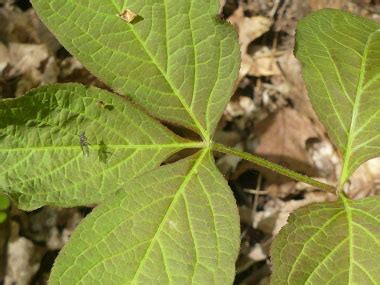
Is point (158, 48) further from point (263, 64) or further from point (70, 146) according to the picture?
point (263, 64)

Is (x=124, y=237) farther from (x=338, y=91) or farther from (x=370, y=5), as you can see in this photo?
(x=370, y=5)

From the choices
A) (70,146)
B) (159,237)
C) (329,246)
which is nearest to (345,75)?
(329,246)

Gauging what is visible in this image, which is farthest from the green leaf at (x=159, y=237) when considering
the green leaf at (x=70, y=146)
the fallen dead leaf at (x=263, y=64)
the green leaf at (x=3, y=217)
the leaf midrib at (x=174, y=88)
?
the fallen dead leaf at (x=263, y=64)

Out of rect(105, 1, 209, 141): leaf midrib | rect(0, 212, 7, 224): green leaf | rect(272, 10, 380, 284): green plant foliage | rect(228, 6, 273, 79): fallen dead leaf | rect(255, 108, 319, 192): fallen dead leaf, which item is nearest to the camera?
rect(105, 1, 209, 141): leaf midrib

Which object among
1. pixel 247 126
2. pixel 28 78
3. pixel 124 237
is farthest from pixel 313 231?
pixel 28 78

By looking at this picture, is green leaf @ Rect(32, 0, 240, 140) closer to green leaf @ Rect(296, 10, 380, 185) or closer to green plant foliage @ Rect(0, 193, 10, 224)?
green leaf @ Rect(296, 10, 380, 185)

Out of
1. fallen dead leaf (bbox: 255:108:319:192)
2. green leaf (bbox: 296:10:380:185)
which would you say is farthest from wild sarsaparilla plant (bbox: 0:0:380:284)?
fallen dead leaf (bbox: 255:108:319:192)
